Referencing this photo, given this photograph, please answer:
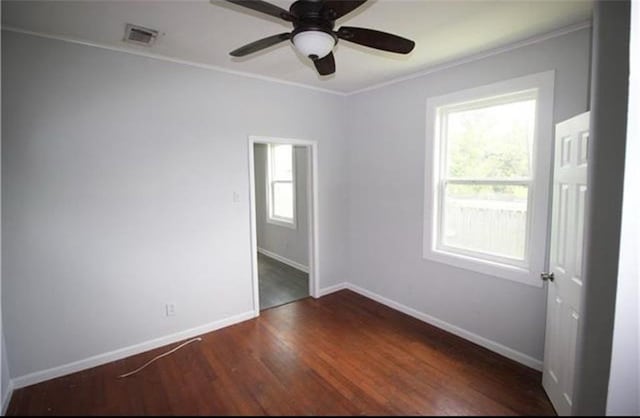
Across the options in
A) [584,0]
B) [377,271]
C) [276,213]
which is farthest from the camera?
[276,213]

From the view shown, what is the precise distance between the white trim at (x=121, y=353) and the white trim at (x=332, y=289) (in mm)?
1026

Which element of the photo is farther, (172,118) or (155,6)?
(172,118)

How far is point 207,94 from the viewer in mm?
2949

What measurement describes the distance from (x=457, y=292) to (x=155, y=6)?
3431 mm

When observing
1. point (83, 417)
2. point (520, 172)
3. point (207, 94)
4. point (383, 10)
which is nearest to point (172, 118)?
point (207, 94)

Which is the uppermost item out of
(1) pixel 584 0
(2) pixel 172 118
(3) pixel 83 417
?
(1) pixel 584 0

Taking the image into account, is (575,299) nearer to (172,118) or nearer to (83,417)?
(83,417)

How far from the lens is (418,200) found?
3.28 m

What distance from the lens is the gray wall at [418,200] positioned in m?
2.23

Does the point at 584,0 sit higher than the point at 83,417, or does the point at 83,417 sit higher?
the point at 584,0

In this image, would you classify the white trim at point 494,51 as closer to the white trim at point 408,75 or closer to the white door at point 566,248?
the white trim at point 408,75

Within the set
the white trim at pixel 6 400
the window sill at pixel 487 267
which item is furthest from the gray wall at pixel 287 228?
the white trim at pixel 6 400

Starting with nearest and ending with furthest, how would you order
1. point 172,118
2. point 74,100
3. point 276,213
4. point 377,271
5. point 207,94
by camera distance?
point 74,100 → point 172,118 → point 207,94 → point 377,271 → point 276,213

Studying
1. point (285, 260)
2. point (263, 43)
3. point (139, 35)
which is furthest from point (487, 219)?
point (285, 260)
